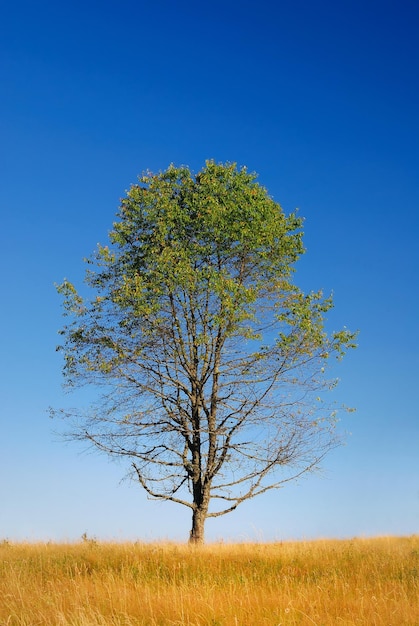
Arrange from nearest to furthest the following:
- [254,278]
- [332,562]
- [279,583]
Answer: [279,583] → [332,562] → [254,278]

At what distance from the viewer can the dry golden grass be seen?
363 inches

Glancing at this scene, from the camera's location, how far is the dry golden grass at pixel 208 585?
9211 mm

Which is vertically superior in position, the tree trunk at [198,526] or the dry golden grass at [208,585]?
the tree trunk at [198,526]

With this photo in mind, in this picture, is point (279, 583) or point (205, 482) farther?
point (205, 482)

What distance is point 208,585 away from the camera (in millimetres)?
11266

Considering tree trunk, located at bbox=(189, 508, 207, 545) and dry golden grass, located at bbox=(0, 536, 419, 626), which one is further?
tree trunk, located at bbox=(189, 508, 207, 545)

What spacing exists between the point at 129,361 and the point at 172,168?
6.74 meters

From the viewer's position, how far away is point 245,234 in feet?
62.2

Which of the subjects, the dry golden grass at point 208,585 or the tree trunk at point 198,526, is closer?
the dry golden grass at point 208,585

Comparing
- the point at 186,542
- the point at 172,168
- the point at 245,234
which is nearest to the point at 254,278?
the point at 245,234

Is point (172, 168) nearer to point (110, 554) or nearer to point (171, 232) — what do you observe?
point (171, 232)

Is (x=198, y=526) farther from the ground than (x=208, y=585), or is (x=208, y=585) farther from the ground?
(x=198, y=526)

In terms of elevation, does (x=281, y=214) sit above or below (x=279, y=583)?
above

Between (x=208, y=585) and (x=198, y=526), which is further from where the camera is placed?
(x=198, y=526)
